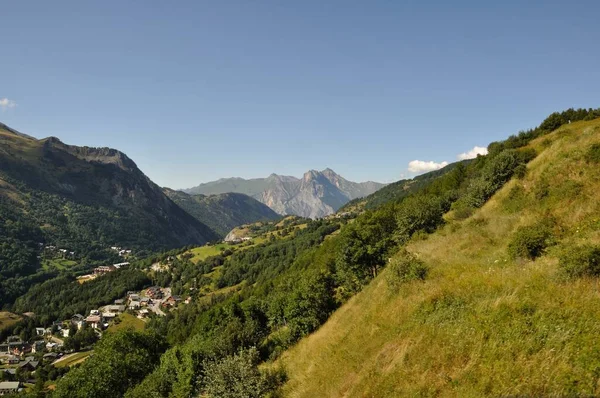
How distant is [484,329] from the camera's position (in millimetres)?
13094

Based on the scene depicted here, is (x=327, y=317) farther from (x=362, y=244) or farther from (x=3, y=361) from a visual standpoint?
(x=3, y=361)

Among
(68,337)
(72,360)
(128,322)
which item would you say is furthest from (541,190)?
(128,322)

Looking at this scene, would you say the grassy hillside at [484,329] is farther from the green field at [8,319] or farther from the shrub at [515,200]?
the green field at [8,319]

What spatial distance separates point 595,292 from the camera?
1431 cm

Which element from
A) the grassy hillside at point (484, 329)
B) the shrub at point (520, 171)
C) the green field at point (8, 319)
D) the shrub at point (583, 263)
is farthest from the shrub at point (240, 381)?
the green field at point (8, 319)

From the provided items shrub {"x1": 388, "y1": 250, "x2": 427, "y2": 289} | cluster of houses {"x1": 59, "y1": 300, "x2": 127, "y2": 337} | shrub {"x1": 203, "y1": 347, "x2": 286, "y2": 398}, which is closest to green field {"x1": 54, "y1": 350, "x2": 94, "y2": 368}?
cluster of houses {"x1": 59, "y1": 300, "x2": 127, "y2": 337}

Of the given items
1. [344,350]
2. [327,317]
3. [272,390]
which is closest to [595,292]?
[344,350]

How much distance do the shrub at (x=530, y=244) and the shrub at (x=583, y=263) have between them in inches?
202

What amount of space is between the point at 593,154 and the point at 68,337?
183853 millimetres

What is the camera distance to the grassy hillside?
1085 cm

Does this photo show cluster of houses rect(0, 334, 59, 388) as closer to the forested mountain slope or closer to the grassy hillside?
the forested mountain slope

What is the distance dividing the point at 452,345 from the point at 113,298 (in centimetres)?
23026

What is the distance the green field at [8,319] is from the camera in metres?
169

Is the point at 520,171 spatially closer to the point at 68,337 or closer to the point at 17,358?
the point at 68,337
